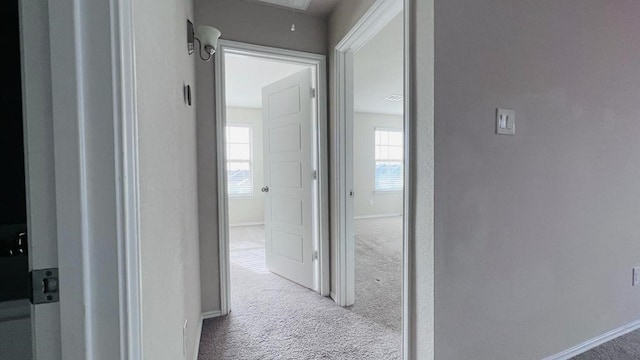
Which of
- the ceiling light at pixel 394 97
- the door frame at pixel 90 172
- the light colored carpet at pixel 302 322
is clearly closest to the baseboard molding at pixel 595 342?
the light colored carpet at pixel 302 322

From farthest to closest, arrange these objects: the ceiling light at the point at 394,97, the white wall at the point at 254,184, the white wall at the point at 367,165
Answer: the white wall at the point at 367,165
the white wall at the point at 254,184
the ceiling light at the point at 394,97

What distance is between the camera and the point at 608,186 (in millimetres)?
1782

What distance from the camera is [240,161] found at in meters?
5.84

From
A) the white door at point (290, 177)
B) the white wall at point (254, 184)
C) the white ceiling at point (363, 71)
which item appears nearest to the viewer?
the white door at point (290, 177)

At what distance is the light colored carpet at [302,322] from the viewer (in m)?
1.81

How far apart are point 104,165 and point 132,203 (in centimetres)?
10

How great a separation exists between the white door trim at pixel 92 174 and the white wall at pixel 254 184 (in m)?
5.24

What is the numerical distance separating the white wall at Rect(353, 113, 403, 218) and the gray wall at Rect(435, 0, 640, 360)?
185 inches

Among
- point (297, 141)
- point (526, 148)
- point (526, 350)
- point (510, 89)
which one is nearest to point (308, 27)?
point (297, 141)

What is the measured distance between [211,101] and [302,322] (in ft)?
5.94

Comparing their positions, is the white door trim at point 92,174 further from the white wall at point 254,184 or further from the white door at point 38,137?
the white wall at point 254,184

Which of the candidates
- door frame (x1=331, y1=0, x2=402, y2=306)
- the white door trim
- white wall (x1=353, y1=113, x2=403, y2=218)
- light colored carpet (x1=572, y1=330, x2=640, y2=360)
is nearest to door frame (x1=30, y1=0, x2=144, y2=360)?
the white door trim

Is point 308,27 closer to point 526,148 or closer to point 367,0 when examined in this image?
point 367,0

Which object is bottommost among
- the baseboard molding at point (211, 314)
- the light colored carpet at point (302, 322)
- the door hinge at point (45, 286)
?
the light colored carpet at point (302, 322)
